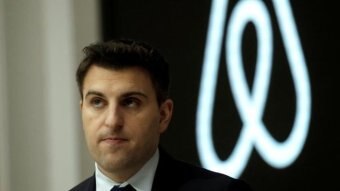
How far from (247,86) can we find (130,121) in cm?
66

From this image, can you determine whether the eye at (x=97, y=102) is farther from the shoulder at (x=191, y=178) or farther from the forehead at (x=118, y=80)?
the shoulder at (x=191, y=178)

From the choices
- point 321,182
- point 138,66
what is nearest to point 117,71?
point 138,66

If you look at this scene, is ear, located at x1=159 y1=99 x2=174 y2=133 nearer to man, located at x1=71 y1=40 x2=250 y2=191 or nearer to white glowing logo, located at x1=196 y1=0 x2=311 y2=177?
man, located at x1=71 y1=40 x2=250 y2=191

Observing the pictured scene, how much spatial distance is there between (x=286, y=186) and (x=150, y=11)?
609mm

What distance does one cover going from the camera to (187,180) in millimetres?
1097

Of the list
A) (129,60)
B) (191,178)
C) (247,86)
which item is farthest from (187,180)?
→ (247,86)

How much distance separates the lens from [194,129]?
168 centimetres

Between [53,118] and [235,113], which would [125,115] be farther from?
[53,118]

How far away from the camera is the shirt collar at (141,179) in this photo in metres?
1.07

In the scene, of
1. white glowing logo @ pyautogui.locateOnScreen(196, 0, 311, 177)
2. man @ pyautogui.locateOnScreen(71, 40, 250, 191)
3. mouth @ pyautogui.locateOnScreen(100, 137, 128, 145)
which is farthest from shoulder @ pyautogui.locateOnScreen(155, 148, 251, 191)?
white glowing logo @ pyautogui.locateOnScreen(196, 0, 311, 177)

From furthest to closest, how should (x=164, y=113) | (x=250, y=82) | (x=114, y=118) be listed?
1. (x=250, y=82)
2. (x=164, y=113)
3. (x=114, y=118)

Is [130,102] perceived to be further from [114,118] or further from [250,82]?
[250,82]

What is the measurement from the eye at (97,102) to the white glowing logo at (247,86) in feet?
2.16

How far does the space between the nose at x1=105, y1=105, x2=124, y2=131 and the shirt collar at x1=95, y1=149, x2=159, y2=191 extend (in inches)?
4.3
